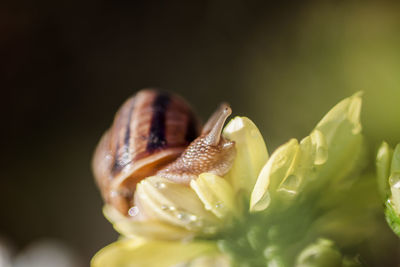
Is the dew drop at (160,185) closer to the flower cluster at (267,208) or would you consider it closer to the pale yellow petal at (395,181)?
the flower cluster at (267,208)

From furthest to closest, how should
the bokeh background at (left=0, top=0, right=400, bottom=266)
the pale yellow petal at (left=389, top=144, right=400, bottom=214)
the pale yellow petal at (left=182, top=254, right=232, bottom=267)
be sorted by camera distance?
the bokeh background at (left=0, top=0, right=400, bottom=266)
the pale yellow petal at (left=182, top=254, right=232, bottom=267)
the pale yellow petal at (left=389, top=144, right=400, bottom=214)

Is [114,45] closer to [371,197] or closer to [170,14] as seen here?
[170,14]

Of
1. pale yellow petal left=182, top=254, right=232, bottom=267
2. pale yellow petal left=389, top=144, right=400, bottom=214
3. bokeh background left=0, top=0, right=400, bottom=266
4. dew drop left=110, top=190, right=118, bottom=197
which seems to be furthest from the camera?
bokeh background left=0, top=0, right=400, bottom=266

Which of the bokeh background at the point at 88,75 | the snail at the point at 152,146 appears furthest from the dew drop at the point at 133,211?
the bokeh background at the point at 88,75

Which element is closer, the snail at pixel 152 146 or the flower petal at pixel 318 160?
the flower petal at pixel 318 160

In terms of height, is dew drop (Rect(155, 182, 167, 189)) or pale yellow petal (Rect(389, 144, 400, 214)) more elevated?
dew drop (Rect(155, 182, 167, 189))

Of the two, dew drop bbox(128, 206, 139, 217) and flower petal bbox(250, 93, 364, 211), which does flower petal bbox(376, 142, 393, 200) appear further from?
dew drop bbox(128, 206, 139, 217)

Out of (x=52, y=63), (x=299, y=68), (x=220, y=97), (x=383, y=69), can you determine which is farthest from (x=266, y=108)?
(x=52, y=63)

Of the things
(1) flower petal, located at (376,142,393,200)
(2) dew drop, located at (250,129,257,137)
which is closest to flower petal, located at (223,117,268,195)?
(2) dew drop, located at (250,129,257,137)
